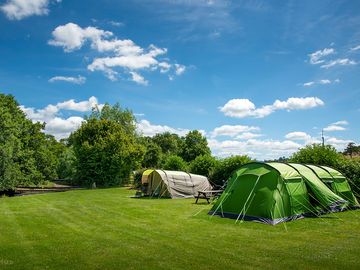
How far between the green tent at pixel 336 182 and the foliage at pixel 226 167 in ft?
27.0

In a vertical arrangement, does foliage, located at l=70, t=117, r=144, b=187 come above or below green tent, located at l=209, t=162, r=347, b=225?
above

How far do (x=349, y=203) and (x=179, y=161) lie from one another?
19.3m

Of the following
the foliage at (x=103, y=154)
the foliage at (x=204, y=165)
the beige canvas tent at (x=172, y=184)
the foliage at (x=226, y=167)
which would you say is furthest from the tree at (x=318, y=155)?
the foliage at (x=103, y=154)

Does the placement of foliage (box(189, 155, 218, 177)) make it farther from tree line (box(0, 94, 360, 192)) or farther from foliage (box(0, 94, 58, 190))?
foliage (box(0, 94, 58, 190))

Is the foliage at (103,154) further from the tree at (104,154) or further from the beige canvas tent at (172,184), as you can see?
the beige canvas tent at (172,184)

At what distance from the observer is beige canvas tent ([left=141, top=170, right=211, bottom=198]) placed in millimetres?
22297

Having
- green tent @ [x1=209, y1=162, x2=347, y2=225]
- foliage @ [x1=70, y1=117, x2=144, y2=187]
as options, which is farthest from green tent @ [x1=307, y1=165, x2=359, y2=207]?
foliage @ [x1=70, y1=117, x2=144, y2=187]

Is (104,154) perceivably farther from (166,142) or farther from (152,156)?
(166,142)

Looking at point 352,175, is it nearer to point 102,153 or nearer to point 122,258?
point 122,258

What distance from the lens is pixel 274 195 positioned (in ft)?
39.4

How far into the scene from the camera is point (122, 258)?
7.49 meters

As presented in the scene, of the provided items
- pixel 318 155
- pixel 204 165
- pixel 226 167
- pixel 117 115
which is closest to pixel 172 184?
pixel 226 167

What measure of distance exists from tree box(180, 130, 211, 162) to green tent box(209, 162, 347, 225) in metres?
46.7

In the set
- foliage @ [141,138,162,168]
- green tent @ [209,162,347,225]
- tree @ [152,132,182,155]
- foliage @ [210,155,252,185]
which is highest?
tree @ [152,132,182,155]
